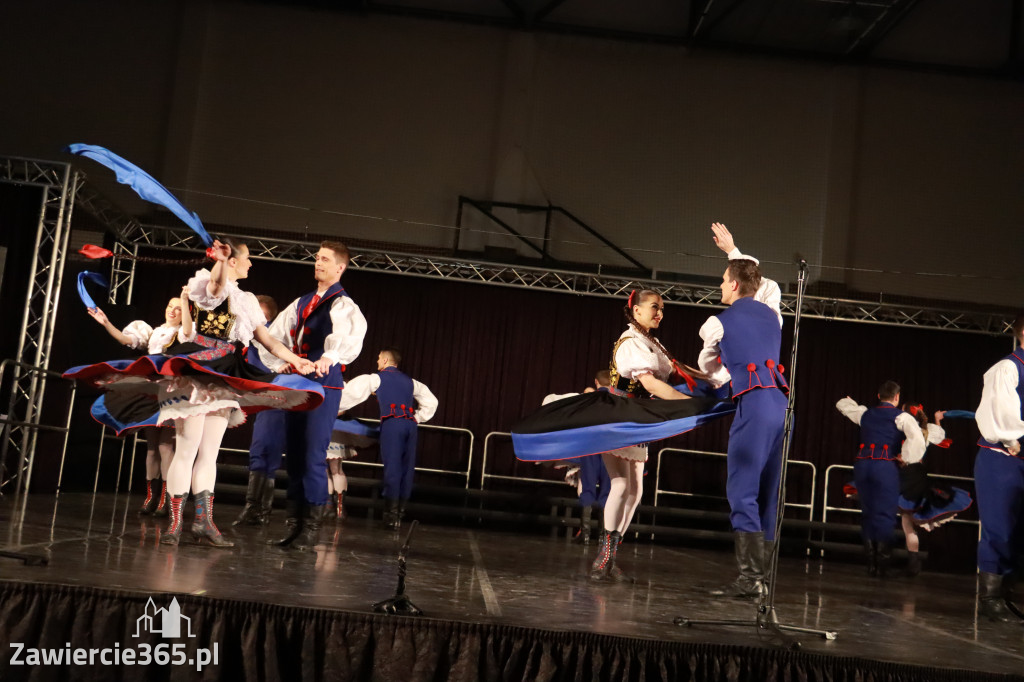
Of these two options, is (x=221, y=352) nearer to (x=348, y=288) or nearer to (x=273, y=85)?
(x=348, y=288)

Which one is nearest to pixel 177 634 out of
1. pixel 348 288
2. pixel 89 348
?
pixel 89 348

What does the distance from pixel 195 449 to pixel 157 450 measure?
3015mm

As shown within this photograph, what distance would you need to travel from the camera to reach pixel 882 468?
7785mm

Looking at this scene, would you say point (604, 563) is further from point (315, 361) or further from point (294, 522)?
point (315, 361)

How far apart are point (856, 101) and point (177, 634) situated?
448 inches

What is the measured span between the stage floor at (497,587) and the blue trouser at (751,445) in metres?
0.42

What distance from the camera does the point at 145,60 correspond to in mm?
11352

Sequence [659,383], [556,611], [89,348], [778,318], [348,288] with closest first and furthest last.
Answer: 1. [556,611]
2. [778,318]
3. [659,383]
4. [89,348]
5. [348,288]

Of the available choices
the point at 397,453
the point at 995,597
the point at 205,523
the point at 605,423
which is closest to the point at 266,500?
the point at 397,453

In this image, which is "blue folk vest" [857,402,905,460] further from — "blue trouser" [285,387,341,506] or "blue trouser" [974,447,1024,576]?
"blue trouser" [285,387,341,506]

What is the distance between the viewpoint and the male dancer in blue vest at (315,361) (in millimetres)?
4680

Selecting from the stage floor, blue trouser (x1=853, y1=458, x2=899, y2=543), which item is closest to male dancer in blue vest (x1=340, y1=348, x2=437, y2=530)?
the stage floor

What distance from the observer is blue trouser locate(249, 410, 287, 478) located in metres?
6.43

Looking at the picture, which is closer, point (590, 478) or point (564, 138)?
point (590, 478)
